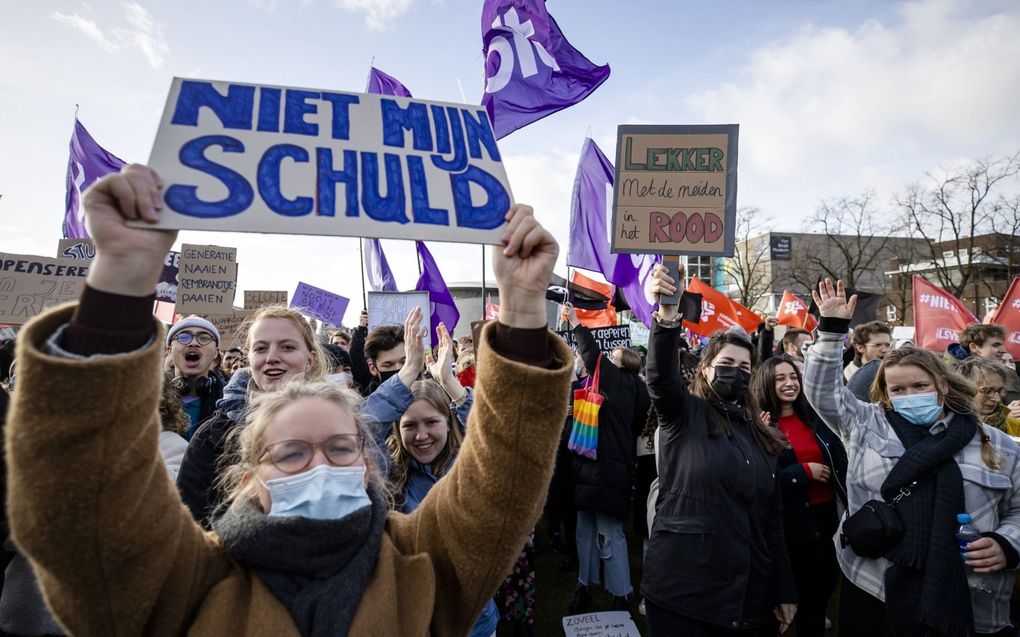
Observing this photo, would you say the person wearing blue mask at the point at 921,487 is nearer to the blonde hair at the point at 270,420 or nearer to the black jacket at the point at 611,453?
the black jacket at the point at 611,453

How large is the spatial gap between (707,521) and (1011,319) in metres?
6.42

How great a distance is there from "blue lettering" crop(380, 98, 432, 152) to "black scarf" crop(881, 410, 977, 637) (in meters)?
2.65

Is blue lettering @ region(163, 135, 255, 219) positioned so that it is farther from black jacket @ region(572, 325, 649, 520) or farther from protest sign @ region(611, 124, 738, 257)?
black jacket @ region(572, 325, 649, 520)

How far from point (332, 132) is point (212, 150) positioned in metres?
0.30

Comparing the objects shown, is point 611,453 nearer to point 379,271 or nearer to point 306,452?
point 306,452

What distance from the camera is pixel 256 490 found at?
1.54 m

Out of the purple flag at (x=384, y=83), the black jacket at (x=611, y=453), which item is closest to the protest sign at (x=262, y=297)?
the purple flag at (x=384, y=83)

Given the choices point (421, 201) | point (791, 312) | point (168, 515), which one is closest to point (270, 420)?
point (168, 515)

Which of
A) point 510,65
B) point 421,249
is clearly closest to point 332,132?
point 510,65

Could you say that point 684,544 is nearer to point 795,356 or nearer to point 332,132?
point 332,132

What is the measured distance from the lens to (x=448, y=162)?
166cm

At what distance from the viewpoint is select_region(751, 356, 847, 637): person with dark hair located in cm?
374

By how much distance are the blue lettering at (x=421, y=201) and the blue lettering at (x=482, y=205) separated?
43 mm

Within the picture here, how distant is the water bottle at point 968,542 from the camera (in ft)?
8.68
